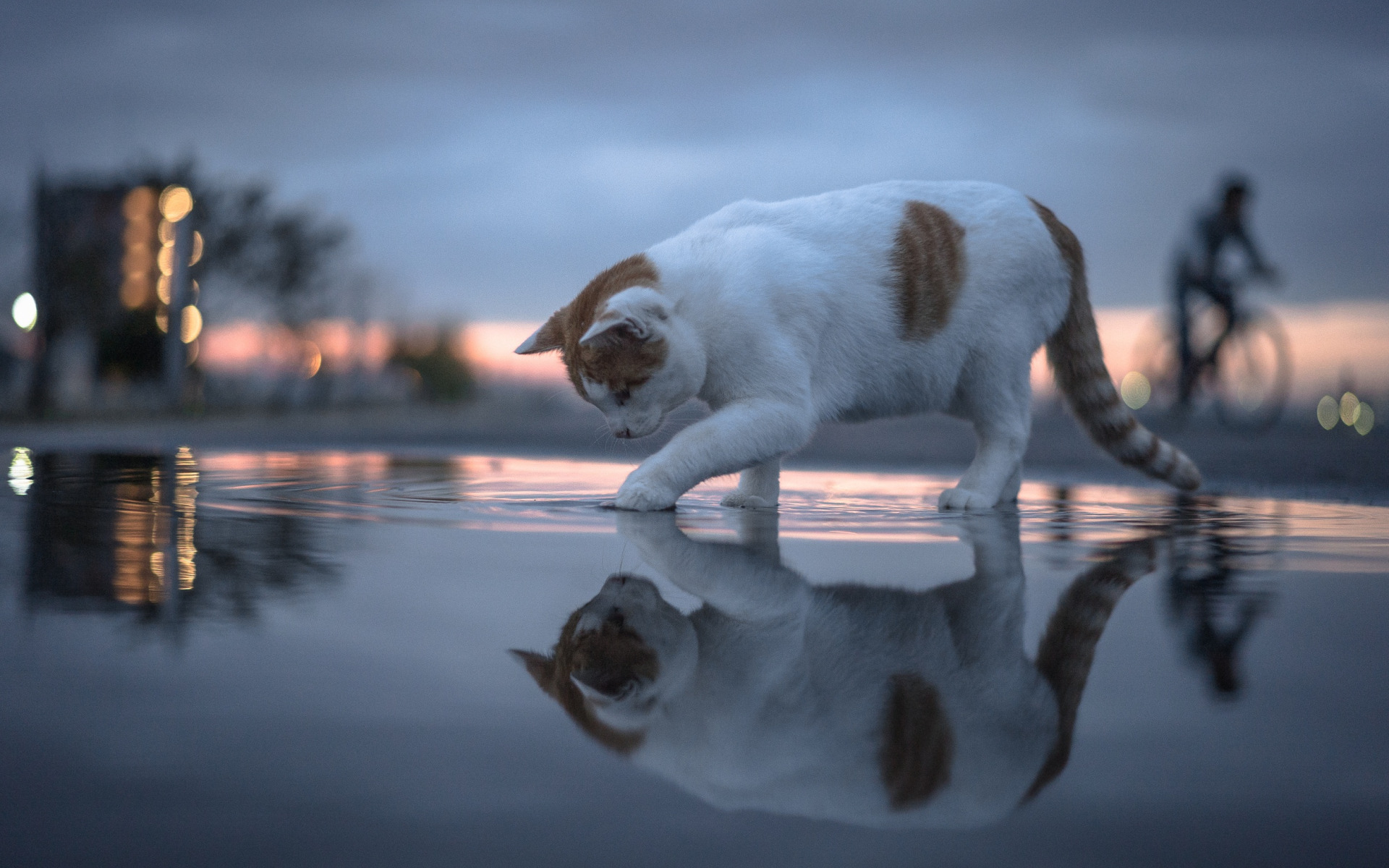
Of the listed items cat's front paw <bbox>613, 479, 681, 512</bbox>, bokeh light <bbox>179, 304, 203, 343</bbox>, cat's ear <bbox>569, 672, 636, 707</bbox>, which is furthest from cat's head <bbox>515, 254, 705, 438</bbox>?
bokeh light <bbox>179, 304, 203, 343</bbox>

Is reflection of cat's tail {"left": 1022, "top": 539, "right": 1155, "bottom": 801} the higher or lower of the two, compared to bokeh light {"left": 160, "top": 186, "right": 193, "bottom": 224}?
lower

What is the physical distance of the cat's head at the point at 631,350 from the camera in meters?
3.30

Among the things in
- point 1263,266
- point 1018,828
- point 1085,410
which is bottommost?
point 1018,828

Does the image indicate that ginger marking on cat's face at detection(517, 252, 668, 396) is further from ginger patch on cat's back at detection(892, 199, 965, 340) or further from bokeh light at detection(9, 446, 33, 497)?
bokeh light at detection(9, 446, 33, 497)

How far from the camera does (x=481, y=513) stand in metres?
3.36

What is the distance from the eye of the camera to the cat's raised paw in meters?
3.36

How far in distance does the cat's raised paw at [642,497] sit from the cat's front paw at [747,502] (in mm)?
471

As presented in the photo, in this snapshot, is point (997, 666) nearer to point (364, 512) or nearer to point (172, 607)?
point (172, 607)

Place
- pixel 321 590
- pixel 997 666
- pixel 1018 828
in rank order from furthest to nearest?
pixel 321 590
pixel 997 666
pixel 1018 828

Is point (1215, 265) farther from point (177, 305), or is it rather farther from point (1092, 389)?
point (177, 305)

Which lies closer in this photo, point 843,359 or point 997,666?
point 997,666

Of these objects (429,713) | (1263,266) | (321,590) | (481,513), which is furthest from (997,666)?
(1263,266)

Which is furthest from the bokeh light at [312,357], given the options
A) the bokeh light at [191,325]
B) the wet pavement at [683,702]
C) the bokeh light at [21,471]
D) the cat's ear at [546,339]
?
the wet pavement at [683,702]

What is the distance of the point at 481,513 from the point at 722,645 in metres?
1.85
